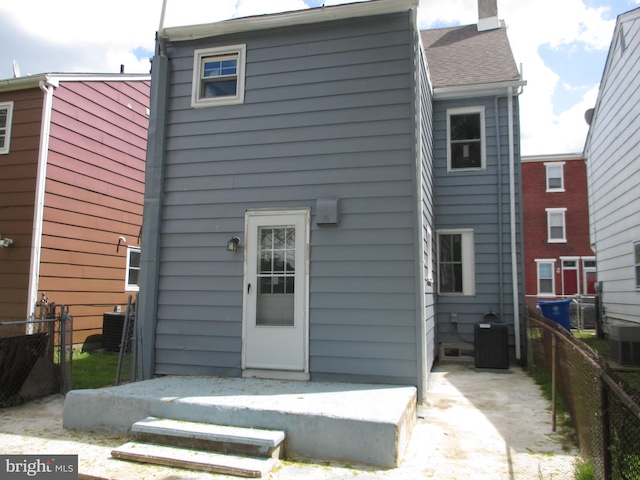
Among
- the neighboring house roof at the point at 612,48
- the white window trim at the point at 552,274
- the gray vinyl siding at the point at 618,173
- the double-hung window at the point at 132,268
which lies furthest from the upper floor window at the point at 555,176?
the double-hung window at the point at 132,268

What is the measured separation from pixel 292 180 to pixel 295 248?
0.83 meters

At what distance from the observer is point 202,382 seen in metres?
5.46

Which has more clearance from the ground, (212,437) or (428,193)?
(428,193)

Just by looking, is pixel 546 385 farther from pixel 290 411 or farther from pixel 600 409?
pixel 290 411

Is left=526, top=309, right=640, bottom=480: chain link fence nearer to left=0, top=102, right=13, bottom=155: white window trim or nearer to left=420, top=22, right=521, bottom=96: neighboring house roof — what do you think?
left=420, top=22, right=521, bottom=96: neighboring house roof

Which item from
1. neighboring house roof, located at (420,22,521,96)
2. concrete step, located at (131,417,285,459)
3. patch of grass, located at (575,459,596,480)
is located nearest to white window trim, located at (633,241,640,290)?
neighboring house roof, located at (420,22,521,96)

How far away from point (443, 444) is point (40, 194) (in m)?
7.99

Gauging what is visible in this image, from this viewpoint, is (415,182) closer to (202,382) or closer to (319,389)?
(319,389)

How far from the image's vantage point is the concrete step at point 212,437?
3867mm

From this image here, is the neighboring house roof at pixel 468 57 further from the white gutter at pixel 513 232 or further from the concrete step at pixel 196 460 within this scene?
the concrete step at pixel 196 460

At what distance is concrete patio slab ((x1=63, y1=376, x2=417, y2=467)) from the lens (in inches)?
152

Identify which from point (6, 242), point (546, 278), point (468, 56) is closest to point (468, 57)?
point (468, 56)

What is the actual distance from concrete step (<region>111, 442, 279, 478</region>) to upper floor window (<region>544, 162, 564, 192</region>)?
67.4ft

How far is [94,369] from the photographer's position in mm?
7520
